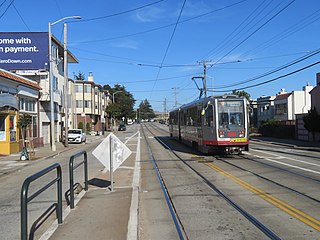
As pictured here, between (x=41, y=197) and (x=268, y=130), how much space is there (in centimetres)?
3944

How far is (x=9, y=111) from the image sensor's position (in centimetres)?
2394

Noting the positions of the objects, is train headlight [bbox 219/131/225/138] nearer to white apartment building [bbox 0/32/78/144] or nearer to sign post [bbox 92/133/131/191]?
sign post [bbox 92/133/131/191]

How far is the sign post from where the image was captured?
947 cm

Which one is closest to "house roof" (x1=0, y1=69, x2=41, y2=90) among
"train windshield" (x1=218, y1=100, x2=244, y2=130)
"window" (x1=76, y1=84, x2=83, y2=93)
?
"train windshield" (x1=218, y1=100, x2=244, y2=130)

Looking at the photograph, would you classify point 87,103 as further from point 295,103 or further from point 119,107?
point 295,103

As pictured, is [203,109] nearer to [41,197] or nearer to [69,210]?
[41,197]

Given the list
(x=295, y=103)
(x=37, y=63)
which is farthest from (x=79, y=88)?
(x=295, y=103)

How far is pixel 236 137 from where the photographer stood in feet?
59.8

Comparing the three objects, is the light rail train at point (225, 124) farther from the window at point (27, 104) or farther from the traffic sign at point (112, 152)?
the window at point (27, 104)

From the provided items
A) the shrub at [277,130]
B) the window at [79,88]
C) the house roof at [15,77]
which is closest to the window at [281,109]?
the shrub at [277,130]

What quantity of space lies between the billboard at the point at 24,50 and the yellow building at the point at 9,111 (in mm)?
9182

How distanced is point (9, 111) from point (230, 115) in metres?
14.6

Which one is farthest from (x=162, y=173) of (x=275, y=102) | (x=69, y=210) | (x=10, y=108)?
(x=275, y=102)

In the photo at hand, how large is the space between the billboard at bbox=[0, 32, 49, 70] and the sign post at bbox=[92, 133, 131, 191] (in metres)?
27.9
